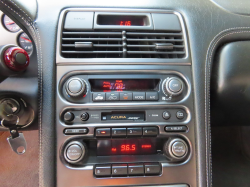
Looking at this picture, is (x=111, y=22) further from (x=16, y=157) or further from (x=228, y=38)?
(x=16, y=157)

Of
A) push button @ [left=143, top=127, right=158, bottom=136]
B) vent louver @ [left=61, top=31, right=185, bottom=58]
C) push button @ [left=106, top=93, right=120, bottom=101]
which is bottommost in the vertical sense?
push button @ [left=143, top=127, right=158, bottom=136]

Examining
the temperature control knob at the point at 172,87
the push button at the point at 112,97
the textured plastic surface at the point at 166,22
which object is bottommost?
the push button at the point at 112,97

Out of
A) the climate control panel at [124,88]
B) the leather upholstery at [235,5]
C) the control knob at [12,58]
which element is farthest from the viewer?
the leather upholstery at [235,5]

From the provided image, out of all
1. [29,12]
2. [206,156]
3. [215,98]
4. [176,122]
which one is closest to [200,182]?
[206,156]

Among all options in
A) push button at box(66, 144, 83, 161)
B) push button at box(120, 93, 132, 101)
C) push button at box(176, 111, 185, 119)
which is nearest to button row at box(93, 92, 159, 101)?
push button at box(120, 93, 132, 101)

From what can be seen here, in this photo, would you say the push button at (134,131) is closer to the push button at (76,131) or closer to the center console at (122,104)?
the center console at (122,104)

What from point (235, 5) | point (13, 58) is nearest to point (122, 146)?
point (13, 58)

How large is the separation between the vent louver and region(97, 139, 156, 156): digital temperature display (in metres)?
0.38

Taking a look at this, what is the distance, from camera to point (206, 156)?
84 centimetres

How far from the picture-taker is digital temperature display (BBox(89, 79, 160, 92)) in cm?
86

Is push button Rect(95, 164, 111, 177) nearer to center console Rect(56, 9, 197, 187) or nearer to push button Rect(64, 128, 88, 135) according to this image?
center console Rect(56, 9, 197, 187)

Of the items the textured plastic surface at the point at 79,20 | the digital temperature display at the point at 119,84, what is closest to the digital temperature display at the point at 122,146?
the digital temperature display at the point at 119,84

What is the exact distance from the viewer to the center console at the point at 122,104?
82 cm

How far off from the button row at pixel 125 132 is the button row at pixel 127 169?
0.43 ft
